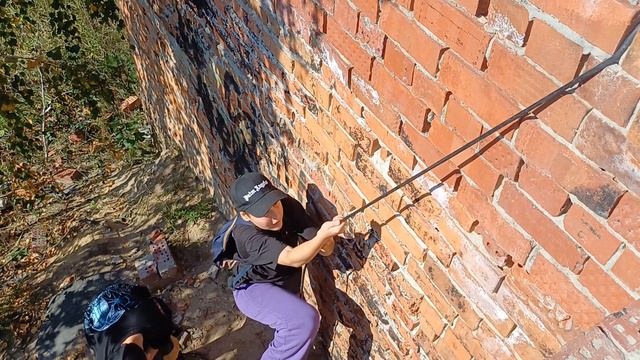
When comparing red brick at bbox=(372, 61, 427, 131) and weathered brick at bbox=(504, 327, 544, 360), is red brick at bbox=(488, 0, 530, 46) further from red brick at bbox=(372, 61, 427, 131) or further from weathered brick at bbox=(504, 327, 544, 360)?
weathered brick at bbox=(504, 327, 544, 360)

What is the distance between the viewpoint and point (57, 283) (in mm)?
5289

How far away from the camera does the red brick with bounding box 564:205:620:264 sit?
1.36 meters

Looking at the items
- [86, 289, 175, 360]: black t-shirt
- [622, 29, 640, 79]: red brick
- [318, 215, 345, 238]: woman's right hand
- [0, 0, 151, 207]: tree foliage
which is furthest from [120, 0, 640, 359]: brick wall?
[0, 0, 151, 207]: tree foliage

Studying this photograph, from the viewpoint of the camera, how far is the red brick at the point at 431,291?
2.16 m

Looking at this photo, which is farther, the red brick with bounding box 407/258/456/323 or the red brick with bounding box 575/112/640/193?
the red brick with bounding box 407/258/456/323

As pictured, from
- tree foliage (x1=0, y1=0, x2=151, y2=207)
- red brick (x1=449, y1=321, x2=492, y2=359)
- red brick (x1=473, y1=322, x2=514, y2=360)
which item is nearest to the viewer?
red brick (x1=473, y1=322, x2=514, y2=360)

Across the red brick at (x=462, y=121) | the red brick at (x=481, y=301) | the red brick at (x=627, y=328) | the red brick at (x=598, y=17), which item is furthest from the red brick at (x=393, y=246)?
the red brick at (x=598, y=17)

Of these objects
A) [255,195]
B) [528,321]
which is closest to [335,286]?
[255,195]

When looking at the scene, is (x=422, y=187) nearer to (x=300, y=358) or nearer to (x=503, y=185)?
(x=503, y=185)

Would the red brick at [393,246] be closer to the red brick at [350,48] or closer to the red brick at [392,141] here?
the red brick at [392,141]

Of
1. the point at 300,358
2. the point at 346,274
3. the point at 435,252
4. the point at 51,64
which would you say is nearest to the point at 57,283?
the point at 51,64

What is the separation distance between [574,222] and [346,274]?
5.56 feet

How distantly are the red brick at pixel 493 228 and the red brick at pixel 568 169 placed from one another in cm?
27

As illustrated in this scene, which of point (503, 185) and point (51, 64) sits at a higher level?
point (503, 185)
